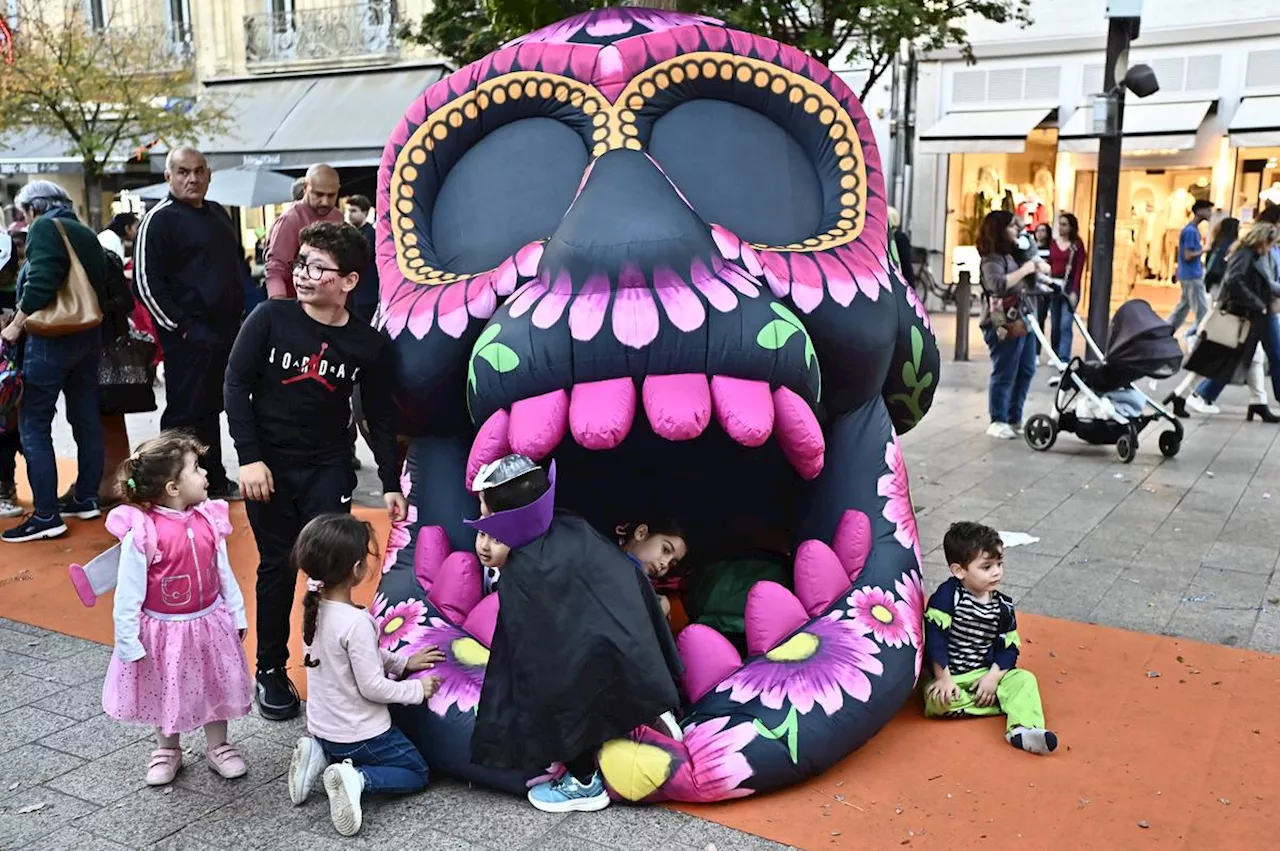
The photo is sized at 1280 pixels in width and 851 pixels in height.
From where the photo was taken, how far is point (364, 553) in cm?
308

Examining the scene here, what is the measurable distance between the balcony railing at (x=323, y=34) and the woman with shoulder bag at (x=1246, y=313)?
14.7m

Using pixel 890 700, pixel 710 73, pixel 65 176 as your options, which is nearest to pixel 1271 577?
pixel 890 700

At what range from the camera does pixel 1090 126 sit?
1533 cm

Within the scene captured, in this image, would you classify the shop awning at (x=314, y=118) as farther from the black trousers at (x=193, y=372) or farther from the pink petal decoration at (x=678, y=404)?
the pink petal decoration at (x=678, y=404)

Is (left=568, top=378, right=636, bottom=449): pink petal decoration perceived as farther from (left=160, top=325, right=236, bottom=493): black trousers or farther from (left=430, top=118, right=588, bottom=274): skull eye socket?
(left=160, top=325, right=236, bottom=493): black trousers

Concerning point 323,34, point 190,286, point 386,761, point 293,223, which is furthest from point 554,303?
point 323,34

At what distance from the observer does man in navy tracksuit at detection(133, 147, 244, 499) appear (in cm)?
576

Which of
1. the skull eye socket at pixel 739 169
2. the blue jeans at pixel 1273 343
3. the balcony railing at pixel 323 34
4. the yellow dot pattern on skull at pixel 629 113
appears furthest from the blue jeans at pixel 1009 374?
the balcony railing at pixel 323 34

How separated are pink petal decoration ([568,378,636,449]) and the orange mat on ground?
3.38 feet

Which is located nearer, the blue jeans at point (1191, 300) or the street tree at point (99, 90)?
the blue jeans at point (1191, 300)

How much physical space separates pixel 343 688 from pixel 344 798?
280 millimetres

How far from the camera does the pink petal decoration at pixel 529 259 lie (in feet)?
11.6

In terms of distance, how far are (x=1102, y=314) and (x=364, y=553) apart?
7845 mm

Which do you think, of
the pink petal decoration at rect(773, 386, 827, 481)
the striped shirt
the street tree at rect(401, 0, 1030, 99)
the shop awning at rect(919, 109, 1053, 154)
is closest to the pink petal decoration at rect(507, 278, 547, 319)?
the pink petal decoration at rect(773, 386, 827, 481)
